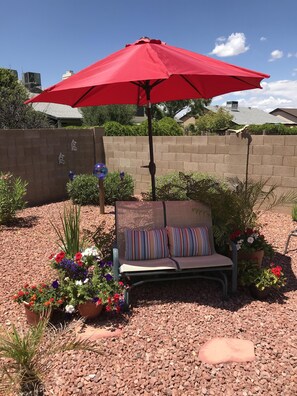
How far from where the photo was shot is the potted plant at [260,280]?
3717mm

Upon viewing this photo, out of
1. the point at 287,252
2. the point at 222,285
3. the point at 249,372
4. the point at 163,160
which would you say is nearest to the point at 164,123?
the point at 163,160

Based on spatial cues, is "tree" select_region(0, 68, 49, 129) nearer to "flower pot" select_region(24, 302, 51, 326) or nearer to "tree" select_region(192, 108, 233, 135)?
"flower pot" select_region(24, 302, 51, 326)

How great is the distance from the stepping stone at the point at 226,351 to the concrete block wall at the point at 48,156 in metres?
6.55

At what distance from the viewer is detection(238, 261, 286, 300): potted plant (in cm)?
372

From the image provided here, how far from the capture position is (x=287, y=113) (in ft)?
190

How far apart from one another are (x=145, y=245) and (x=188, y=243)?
1.59 ft

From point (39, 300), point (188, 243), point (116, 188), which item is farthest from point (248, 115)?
point (39, 300)

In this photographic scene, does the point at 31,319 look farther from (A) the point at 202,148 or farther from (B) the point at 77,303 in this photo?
(A) the point at 202,148

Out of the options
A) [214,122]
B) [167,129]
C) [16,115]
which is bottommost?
[167,129]

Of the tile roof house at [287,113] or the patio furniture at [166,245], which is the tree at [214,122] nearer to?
the tile roof house at [287,113]

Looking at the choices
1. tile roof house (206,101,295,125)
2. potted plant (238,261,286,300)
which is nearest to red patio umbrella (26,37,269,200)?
potted plant (238,261,286,300)

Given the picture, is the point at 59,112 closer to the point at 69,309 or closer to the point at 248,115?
the point at 69,309

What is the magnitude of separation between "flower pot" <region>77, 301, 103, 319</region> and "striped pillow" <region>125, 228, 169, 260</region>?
77cm

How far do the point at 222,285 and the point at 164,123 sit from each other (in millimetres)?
15420
